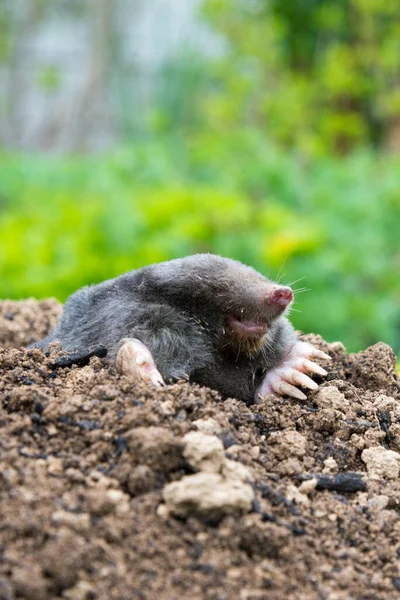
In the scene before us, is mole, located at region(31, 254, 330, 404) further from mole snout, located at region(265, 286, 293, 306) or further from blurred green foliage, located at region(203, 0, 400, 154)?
blurred green foliage, located at region(203, 0, 400, 154)

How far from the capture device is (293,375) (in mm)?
2717

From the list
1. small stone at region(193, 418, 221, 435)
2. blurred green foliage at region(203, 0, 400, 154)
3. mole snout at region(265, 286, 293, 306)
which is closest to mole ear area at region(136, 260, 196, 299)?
mole snout at region(265, 286, 293, 306)

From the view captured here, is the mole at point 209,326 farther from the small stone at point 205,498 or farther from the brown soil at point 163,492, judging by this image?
the small stone at point 205,498

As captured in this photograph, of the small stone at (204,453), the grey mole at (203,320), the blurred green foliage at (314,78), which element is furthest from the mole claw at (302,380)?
the blurred green foliage at (314,78)

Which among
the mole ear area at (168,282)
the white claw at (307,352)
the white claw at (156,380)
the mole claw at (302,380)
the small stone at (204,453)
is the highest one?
the mole ear area at (168,282)

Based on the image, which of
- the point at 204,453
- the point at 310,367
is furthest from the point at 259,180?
the point at 204,453

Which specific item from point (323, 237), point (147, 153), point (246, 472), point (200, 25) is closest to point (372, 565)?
point (246, 472)

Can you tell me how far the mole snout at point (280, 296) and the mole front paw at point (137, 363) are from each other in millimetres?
494

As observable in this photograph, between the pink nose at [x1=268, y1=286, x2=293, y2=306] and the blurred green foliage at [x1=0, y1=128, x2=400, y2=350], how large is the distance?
76.8 inches

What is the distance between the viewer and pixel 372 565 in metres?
1.93

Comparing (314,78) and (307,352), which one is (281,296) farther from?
(314,78)

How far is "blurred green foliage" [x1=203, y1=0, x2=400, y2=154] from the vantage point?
11.8 m

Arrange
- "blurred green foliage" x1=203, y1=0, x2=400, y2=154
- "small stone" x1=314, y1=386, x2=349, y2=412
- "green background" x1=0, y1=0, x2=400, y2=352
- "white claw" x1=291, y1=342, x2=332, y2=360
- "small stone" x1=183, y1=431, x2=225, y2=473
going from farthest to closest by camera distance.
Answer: "blurred green foliage" x1=203, y1=0, x2=400, y2=154 < "green background" x1=0, y1=0, x2=400, y2=352 < "white claw" x1=291, y1=342, x2=332, y2=360 < "small stone" x1=314, y1=386, x2=349, y2=412 < "small stone" x1=183, y1=431, x2=225, y2=473

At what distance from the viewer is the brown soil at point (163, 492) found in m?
1.69
